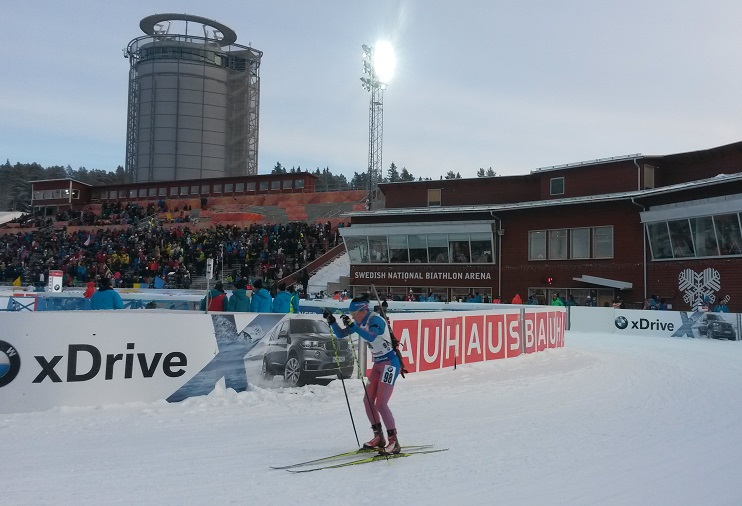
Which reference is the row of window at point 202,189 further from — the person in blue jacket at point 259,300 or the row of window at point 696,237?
the person in blue jacket at point 259,300

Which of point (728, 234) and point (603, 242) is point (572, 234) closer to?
point (603, 242)

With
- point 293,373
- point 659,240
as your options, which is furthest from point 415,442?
point 659,240

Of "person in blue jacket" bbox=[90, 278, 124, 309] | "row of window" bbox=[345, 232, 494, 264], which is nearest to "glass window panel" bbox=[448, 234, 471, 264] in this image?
"row of window" bbox=[345, 232, 494, 264]

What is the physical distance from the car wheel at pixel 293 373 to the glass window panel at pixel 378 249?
2867cm

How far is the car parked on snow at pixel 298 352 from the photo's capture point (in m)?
10.5

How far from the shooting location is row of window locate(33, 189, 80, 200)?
221 feet

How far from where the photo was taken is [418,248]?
38.4 metres

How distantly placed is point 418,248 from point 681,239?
14.6 m

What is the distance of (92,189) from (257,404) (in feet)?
221

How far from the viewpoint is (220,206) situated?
6056 cm

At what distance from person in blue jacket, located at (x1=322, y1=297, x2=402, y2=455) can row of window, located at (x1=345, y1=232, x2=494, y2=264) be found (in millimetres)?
29951

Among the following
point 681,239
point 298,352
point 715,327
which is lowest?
point 715,327

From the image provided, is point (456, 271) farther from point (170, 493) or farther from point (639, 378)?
point (170, 493)

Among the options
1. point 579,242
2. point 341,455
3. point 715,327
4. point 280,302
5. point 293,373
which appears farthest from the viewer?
point 579,242
